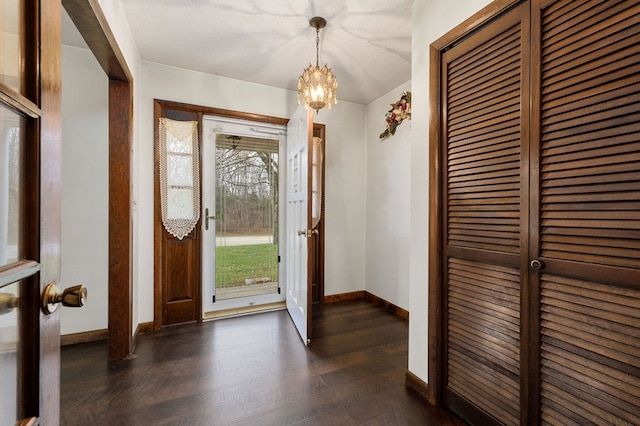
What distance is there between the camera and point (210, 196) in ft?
9.98

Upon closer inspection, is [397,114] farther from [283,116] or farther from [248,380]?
[248,380]

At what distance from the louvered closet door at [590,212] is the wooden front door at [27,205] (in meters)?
1.61

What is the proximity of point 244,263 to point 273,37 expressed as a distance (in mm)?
2306

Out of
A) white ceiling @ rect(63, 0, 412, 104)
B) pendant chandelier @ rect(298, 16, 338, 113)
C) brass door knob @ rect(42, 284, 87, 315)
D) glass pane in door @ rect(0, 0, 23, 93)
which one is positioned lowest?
brass door knob @ rect(42, 284, 87, 315)

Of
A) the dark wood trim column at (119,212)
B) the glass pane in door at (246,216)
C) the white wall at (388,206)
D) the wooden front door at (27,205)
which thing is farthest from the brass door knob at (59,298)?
the white wall at (388,206)

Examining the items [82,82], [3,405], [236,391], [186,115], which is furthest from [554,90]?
[82,82]

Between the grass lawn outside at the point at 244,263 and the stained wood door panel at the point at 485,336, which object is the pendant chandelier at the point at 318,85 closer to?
the stained wood door panel at the point at 485,336

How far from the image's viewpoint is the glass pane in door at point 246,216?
3.23 metres

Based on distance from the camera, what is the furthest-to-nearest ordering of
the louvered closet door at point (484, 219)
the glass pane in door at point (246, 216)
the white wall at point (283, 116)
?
1. the glass pane in door at point (246, 216)
2. the white wall at point (283, 116)
3. the louvered closet door at point (484, 219)

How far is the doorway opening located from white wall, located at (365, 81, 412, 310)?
3.67 feet

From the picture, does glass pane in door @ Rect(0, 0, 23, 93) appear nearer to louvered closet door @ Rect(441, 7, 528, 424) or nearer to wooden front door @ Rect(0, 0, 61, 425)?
wooden front door @ Rect(0, 0, 61, 425)

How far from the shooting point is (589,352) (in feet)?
3.49

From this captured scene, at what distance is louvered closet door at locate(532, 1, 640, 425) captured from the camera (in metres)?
0.97

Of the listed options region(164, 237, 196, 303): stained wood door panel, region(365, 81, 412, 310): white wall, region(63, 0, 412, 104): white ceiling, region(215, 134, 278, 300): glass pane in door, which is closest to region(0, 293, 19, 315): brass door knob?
region(63, 0, 412, 104): white ceiling
